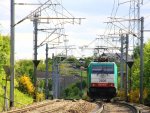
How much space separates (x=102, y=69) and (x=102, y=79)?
90 centimetres

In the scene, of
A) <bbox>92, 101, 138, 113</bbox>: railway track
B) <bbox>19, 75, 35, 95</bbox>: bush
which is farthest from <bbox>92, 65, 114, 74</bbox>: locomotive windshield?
<bbox>19, 75, 35, 95</bbox>: bush

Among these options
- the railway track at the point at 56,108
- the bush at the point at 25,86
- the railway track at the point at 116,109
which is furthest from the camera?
the bush at the point at 25,86

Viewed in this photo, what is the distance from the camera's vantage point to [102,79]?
4831cm

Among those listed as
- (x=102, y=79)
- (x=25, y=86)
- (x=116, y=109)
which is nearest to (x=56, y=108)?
(x=116, y=109)

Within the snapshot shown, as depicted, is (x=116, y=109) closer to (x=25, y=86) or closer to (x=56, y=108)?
(x=56, y=108)

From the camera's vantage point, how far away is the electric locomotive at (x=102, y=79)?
158 feet

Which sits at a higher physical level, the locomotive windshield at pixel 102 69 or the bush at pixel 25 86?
the locomotive windshield at pixel 102 69

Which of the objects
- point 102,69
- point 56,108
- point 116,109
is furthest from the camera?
point 102,69

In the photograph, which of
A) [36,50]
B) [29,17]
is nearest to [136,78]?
[36,50]

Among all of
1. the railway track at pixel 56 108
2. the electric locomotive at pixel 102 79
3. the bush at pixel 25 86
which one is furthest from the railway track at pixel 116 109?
the bush at pixel 25 86

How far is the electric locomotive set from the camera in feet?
158

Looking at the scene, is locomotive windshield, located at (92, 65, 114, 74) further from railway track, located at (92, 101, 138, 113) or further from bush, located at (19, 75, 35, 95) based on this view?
bush, located at (19, 75, 35, 95)

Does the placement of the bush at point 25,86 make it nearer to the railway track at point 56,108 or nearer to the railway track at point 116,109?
the railway track at point 116,109

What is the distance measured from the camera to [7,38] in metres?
62.3
